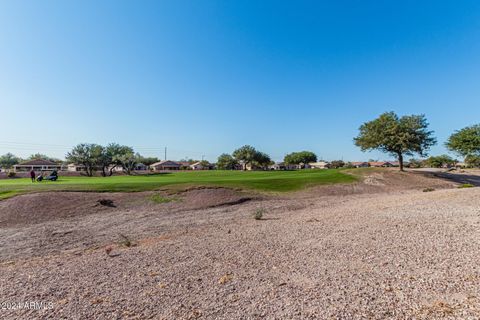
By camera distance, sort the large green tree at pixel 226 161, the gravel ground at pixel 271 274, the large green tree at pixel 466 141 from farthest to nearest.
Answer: the large green tree at pixel 226 161 → the large green tree at pixel 466 141 → the gravel ground at pixel 271 274

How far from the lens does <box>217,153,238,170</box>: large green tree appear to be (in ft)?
303

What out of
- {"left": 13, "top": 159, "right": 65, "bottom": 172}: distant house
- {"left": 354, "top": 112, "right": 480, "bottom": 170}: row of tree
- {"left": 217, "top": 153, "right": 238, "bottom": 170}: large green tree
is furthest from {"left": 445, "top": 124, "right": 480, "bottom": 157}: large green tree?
{"left": 13, "top": 159, "right": 65, "bottom": 172}: distant house

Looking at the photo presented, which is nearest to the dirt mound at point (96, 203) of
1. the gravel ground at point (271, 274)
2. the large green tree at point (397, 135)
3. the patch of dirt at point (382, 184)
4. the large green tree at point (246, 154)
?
the gravel ground at point (271, 274)

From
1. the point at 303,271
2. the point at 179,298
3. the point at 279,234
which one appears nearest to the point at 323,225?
the point at 279,234

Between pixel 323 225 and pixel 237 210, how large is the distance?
6.46m

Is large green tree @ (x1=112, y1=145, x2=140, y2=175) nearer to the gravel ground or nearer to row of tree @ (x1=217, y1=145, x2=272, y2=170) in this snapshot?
row of tree @ (x1=217, y1=145, x2=272, y2=170)

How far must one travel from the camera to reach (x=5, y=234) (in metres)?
10.2

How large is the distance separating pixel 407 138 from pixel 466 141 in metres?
7.54

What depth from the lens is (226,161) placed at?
304ft

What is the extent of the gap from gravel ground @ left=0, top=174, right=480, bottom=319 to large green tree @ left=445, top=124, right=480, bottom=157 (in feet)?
83.3

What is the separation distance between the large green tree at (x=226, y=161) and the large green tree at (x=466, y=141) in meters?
69.1

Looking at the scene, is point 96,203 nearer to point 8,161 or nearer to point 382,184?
point 382,184

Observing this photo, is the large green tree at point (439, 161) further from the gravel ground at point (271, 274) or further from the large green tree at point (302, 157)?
the gravel ground at point (271, 274)

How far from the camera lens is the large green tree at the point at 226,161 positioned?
303ft
